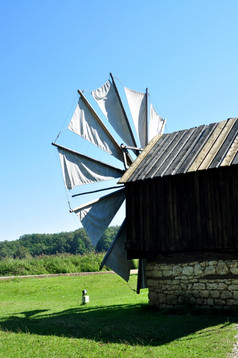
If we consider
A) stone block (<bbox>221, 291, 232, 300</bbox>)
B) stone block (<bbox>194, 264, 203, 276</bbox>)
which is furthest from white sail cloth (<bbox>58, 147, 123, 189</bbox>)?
stone block (<bbox>221, 291, 232, 300</bbox>)

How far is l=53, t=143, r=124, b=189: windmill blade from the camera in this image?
17.0 m

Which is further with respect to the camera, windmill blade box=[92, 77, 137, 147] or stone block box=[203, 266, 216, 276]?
windmill blade box=[92, 77, 137, 147]

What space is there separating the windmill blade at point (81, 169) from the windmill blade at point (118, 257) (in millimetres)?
2232

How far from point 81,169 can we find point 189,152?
15.5 feet

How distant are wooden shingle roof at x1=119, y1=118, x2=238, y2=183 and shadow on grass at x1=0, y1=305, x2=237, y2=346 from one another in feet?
15.7

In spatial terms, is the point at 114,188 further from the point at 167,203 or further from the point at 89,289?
the point at 89,289

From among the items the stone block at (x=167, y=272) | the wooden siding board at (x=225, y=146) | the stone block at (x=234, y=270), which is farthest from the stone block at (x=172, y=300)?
the wooden siding board at (x=225, y=146)

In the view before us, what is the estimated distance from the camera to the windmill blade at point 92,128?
17422mm

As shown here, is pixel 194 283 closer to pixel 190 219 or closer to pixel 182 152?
pixel 190 219

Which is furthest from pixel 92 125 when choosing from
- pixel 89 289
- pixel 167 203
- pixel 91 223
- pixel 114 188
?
pixel 89 289

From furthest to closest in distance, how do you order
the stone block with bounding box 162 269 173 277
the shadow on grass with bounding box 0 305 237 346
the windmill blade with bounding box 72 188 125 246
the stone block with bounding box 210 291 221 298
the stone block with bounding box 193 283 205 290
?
the windmill blade with bounding box 72 188 125 246 < the stone block with bounding box 162 269 173 277 < the stone block with bounding box 193 283 205 290 < the stone block with bounding box 210 291 221 298 < the shadow on grass with bounding box 0 305 237 346

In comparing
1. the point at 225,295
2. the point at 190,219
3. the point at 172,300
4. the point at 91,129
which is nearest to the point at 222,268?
the point at 225,295

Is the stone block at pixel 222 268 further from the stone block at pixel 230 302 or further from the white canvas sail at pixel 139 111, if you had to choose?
the white canvas sail at pixel 139 111

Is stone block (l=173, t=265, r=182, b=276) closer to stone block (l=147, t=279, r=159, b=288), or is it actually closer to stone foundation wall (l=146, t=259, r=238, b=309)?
stone foundation wall (l=146, t=259, r=238, b=309)
